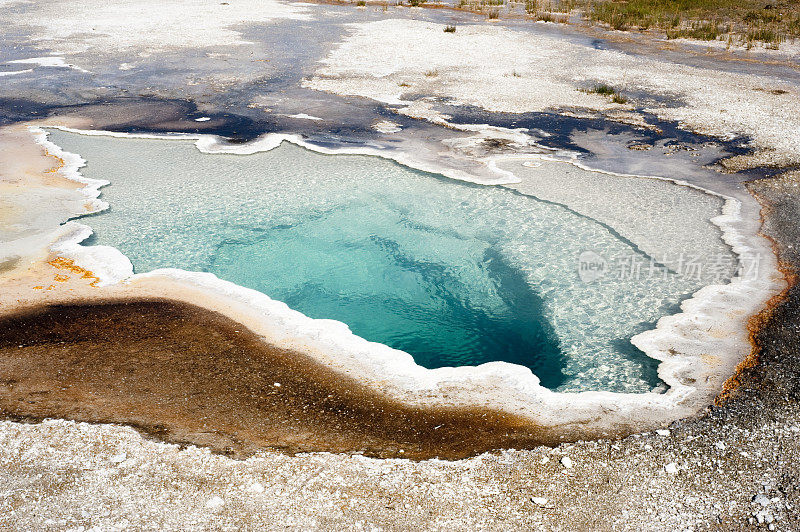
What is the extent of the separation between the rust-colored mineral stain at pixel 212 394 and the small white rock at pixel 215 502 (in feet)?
1.15

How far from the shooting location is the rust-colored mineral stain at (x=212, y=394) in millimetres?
3906

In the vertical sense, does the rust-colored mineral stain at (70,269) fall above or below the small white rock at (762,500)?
above

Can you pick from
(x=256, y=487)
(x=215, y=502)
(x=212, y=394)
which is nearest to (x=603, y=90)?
(x=212, y=394)

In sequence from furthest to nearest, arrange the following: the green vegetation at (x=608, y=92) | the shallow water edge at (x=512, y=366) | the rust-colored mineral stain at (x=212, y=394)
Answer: the green vegetation at (x=608, y=92), the shallow water edge at (x=512, y=366), the rust-colored mineral stain at (x=212, y=394)

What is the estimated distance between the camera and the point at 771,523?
3.32 metres

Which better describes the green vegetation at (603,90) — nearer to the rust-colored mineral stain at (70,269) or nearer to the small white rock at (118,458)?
the rust-colored mineral stain at (70,269)

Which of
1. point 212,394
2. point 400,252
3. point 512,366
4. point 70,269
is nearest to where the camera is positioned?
point 212,394

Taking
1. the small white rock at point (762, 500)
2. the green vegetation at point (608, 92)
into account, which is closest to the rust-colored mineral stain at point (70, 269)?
the small white rock at point (762, 500)

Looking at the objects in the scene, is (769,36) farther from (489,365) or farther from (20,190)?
(20,190)

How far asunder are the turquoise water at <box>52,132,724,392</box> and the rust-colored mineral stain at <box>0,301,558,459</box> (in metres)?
0.97

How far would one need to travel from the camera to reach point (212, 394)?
4.29 metres

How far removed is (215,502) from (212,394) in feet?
3.31

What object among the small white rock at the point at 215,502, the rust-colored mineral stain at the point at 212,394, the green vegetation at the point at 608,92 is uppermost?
the green vegetation at the point at 608,92

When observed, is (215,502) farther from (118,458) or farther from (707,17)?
(707,17)
